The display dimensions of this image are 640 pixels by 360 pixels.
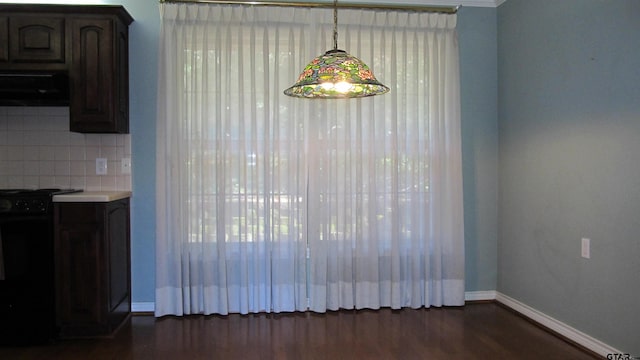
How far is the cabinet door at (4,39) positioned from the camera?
10.3ft

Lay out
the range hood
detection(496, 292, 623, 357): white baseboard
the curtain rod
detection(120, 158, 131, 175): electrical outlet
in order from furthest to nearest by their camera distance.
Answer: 1. detection(120, 158, 131, 175): electrical outlet
2. the curtain rod
3. the range hood
4. detection(496, 292, 623, 357): white baseboard

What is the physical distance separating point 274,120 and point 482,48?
6.18ft

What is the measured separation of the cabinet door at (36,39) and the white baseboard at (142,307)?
1908 mm

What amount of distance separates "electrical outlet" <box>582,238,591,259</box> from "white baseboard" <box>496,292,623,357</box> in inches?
20.1

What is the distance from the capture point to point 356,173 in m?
3.58

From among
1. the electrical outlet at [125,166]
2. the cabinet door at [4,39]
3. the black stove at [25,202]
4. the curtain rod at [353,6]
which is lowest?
the black stove at [25,202]

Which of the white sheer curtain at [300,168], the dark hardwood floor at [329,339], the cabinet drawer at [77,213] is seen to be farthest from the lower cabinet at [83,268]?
the white sheer curtain at [300,168]

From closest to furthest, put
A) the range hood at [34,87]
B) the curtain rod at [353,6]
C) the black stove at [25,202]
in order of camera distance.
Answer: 1. the black stove at [25,202]
2. the range hood at [34,87]
3. the curtain rod at [353,6]

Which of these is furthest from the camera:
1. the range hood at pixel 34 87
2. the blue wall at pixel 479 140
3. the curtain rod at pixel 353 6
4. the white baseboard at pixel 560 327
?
the blue wall at pixel 479 140

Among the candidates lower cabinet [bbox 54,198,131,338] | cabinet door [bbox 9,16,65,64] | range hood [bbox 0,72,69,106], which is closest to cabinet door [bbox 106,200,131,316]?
lower cabinet [bbox 54,198,131,338]

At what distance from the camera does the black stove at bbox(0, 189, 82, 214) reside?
2.88 meters

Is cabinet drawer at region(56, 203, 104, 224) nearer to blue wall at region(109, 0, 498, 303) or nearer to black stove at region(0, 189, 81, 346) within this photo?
black stove at region(0, 189, 81, 346)

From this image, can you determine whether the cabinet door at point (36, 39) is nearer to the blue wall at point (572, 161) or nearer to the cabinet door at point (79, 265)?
the cabinet door at point (79, 265)

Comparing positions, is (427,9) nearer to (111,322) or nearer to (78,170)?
(78,170)
